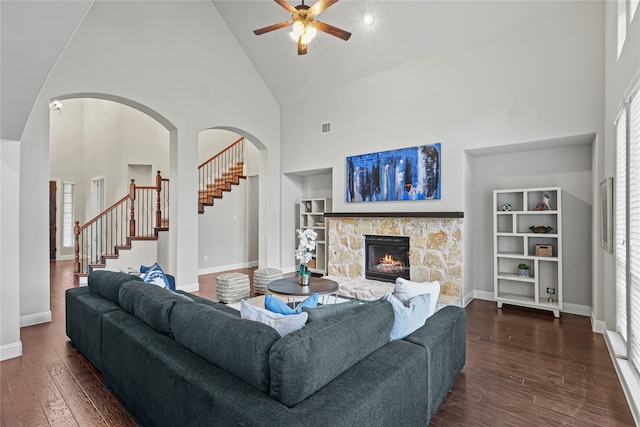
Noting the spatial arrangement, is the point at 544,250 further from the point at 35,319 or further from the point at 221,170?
the point at 221,170

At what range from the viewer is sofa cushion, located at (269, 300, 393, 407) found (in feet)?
4.48

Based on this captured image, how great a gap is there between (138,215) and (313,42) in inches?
228

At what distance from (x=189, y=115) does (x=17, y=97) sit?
3553 millimetres

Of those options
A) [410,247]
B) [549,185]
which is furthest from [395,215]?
[549,185]

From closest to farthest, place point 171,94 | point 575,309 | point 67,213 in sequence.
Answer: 1. point 575,309
2. point 171,94
3. point 67,213

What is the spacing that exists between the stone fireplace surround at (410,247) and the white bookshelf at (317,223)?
712mm

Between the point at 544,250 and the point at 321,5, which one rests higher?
the point at 321,5

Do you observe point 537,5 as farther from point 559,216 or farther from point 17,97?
point 17,97

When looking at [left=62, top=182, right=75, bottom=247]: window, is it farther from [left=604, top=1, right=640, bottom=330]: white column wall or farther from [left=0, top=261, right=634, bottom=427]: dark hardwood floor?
[left=604, top=1, right=640, bottom=330]: white column wall

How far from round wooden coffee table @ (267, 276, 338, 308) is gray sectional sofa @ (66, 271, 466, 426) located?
168 centimetres

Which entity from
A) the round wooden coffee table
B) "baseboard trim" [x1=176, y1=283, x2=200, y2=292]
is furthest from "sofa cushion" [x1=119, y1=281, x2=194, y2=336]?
"baseboard trim" [x1=176, y1=283, x2=200, y2=292]

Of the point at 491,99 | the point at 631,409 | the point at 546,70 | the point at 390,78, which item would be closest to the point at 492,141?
the point at 491,99

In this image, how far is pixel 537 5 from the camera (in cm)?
423

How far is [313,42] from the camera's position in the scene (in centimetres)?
603
